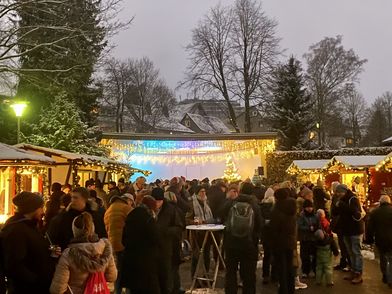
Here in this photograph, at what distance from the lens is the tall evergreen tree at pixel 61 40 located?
583 inches

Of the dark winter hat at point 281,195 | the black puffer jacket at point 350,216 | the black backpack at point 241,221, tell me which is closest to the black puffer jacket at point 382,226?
the black puffer jacket at point 350,216

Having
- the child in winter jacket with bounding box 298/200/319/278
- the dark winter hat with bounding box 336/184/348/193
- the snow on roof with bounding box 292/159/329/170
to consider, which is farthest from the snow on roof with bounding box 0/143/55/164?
the snow on roof with bounding box 292/159/329/170

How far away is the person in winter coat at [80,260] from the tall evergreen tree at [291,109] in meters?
32.1

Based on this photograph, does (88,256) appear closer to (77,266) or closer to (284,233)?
(77,266)

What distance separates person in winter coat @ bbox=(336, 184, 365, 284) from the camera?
31.8 feet

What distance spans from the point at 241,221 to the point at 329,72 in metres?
42.8

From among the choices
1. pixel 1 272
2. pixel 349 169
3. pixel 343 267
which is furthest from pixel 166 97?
pixel 1 272

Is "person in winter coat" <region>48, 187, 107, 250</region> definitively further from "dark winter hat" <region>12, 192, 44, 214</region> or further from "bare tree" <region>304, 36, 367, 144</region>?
"bare tree" <region>304, 36, 367, 144</region>

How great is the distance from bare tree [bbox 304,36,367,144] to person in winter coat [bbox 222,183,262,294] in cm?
4073

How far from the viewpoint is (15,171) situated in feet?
45.2

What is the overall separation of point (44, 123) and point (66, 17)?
9.59 m

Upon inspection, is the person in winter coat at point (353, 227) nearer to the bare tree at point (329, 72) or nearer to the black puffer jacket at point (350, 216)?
the black puffer jacket at point (350, 216)

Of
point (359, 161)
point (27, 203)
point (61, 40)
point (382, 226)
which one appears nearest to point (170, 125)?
point (359, 161)

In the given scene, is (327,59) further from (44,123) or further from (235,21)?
(44,123)
